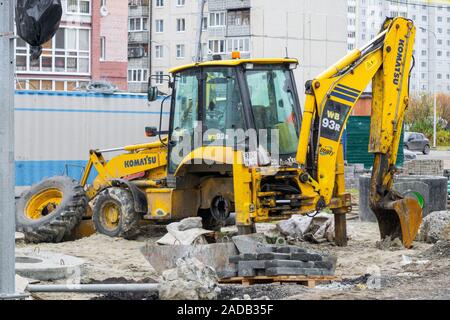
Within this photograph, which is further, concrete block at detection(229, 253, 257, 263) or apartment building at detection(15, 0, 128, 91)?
apartment building at detection(15, 0, 128, 91)

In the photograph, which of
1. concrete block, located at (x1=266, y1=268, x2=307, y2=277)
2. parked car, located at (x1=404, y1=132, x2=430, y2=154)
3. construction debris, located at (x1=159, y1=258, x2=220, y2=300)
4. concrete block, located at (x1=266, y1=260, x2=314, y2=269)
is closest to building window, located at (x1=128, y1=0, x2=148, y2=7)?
parked car, located at (x1=404, y1=132, x2=430, y2=154)

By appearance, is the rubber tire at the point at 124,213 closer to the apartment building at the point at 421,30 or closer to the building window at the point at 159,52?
the building window at the point at 159,52

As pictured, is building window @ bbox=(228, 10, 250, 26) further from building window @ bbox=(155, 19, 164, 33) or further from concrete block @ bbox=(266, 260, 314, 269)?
concrete block @ bbox=(266, 260, 314, 269)

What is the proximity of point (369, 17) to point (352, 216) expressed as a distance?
81381 mm

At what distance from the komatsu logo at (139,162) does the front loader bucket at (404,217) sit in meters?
3.84

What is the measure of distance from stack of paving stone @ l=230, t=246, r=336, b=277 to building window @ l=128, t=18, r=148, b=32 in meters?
60.7

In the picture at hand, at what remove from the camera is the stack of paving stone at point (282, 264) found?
33.5 feet

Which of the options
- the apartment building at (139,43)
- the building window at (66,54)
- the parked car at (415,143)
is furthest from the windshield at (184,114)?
the apartment building at (139,43)

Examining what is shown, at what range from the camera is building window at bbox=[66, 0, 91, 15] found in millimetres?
49031

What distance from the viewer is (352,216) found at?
62.7 ft

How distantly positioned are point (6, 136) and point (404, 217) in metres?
7.84

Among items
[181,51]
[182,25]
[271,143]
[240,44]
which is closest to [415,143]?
[240,44]

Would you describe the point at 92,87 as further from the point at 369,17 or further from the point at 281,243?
the point at 369,17
